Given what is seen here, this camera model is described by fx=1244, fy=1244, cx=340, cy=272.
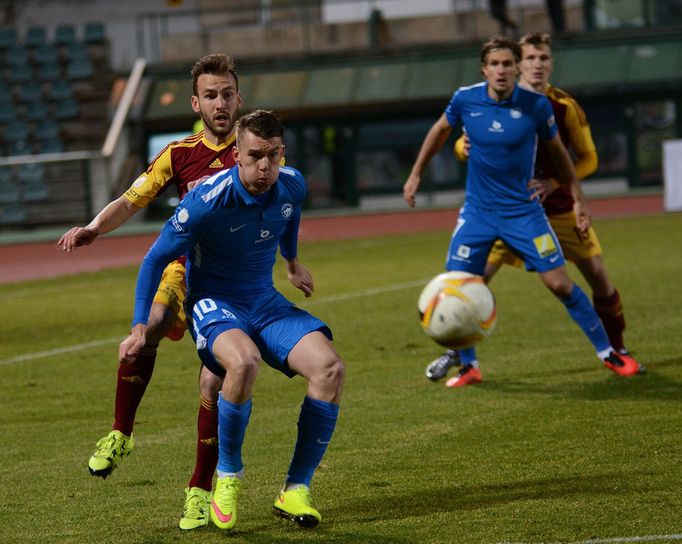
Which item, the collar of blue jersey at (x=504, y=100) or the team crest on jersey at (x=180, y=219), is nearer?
the team crest on jersey at (x=180, y=219)

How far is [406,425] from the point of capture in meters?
7.02

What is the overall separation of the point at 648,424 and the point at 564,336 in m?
3.47

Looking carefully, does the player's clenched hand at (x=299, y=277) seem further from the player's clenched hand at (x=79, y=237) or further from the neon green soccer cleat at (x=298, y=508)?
the neon green soccer cleat at (x=298, y=508)

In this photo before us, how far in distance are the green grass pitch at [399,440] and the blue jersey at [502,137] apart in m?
1.24

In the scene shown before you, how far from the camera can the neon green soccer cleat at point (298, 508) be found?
495 cm

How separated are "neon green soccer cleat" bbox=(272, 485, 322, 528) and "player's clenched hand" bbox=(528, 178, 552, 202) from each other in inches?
141

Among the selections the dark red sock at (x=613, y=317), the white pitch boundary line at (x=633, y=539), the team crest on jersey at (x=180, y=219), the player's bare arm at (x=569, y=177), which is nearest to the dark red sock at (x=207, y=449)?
the team crest on jersey at (x=180, y=219)

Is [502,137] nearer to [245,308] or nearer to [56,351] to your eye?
[245,308]

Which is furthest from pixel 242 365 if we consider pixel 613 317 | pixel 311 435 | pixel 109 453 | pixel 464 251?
pixel 613 317

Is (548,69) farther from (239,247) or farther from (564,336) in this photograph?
(239,247)

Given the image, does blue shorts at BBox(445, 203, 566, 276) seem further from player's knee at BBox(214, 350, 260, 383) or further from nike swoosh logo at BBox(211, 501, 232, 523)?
nike swoosh logo at BBox(211, 501, 232, 523)

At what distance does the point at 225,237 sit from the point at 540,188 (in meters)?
3.39

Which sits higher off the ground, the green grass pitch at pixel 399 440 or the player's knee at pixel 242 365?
the player's knee at pixel 242 365

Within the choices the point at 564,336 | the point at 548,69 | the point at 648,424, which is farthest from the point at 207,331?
the point at 564,336
